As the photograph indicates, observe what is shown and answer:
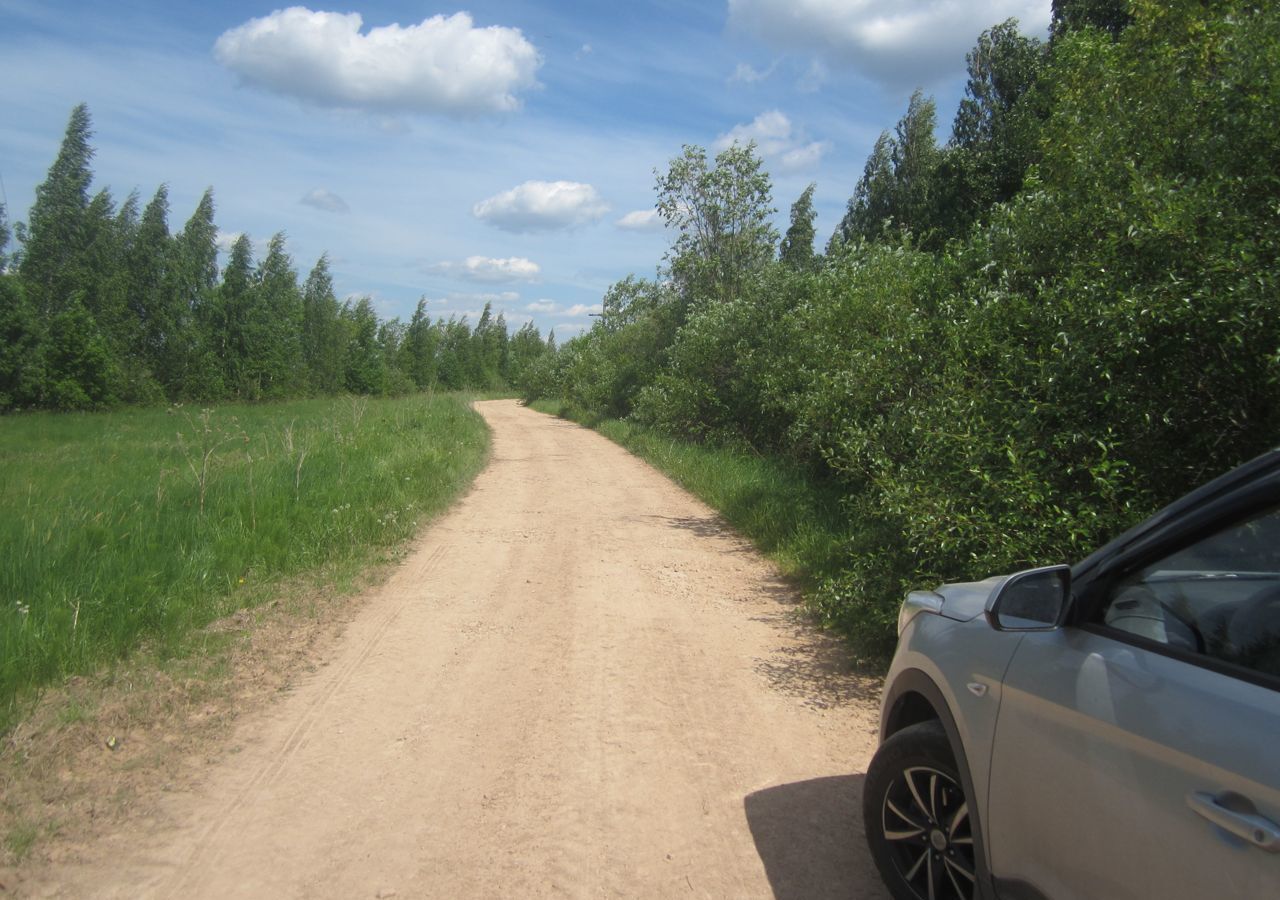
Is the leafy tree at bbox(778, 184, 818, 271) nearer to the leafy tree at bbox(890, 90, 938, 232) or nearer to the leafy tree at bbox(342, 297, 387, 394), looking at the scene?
the leafy tree at bbox(890, 90, 938, 232)

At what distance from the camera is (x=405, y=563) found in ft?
28.9

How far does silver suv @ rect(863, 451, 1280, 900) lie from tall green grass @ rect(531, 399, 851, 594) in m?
4.89

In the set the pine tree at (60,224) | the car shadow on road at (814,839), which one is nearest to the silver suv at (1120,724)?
the car shadow on road at (814,839)

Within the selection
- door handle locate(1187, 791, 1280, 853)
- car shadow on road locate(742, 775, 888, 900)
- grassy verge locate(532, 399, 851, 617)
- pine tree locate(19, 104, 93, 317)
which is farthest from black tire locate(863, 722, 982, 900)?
pine tree locate(19, 104, 93, 317)

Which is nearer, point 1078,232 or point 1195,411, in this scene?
point 1195,411

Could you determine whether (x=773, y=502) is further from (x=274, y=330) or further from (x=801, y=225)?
(x=274, y=330)

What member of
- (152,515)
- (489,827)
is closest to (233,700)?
(489,827)

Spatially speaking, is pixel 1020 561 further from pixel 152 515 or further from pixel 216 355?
pixel 216 355

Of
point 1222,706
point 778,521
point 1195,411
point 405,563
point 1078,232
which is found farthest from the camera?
point 778,521

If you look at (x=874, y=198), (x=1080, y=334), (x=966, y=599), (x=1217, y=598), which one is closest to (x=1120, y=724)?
(x=1217, y=598)

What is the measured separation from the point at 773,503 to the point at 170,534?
6627 mm

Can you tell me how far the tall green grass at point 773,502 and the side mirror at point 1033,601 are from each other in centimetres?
510

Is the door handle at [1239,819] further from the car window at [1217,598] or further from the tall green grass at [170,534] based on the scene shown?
the tall green grass at [170,534]

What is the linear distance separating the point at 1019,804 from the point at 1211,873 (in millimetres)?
700
